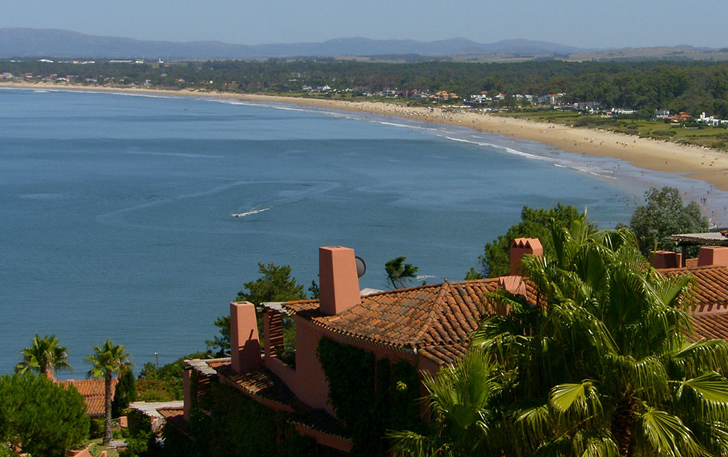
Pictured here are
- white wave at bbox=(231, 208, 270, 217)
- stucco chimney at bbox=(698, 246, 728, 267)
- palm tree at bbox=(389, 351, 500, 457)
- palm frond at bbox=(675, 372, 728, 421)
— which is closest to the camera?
palm frond at bbox=(675, 372, 728, 421)

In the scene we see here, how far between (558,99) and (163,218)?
12418 centimetres

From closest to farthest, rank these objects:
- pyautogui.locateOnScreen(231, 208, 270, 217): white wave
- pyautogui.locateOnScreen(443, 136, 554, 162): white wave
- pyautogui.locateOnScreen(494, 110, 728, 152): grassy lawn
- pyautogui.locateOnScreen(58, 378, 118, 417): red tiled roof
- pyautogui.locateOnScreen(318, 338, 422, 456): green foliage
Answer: pyautogui.locateOnScreen(318, 338, 422, 456): green foliage, pyautogui.locateOnScreen(58, 378, 118, 417): red tiled roof, pyautogui.locateOnScreen(231, 208, 270, 217): white wave, pyautogui.locateOnScreen(443, 136, 554, 162): white wave, pyautogui.locateOnScreen(494, 110, 728, 152): grassy lawn

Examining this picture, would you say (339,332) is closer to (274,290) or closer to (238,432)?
(238,432)

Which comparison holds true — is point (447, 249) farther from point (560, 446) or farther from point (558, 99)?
point (558, 99)

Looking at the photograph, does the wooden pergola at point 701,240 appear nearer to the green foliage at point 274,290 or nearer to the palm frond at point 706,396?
the palm frond at point 706,396

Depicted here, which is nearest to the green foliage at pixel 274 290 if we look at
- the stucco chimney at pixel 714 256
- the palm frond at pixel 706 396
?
the stucco chimney at pixel 714 256

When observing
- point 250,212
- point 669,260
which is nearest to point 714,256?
point 669,260

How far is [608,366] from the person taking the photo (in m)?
6.57

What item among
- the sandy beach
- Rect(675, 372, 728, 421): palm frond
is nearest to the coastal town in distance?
Rect(675, 372, 728, 421): palm frond

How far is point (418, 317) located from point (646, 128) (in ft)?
377

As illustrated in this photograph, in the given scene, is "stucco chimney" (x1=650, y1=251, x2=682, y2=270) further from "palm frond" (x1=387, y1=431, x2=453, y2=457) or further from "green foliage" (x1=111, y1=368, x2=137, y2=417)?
"green foliage" (x1=111, y1=368, x2=137, y2=417)

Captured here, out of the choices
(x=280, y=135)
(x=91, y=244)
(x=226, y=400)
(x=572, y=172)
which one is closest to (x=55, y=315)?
(x=91, y=244)

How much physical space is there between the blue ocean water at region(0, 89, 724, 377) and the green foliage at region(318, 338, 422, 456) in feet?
79.8

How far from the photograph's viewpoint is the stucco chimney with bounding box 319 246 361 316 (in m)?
12.6
